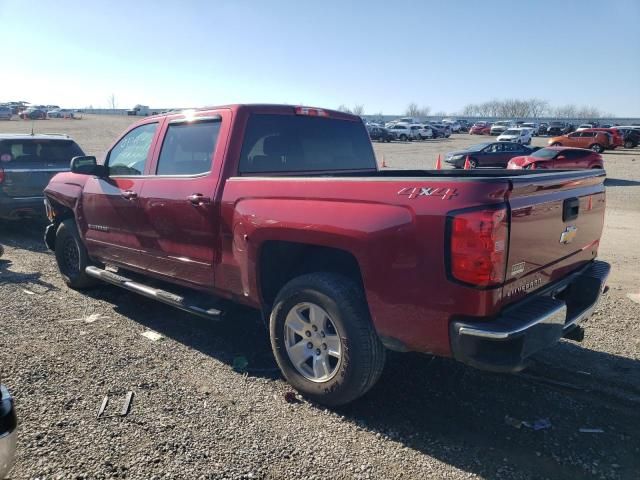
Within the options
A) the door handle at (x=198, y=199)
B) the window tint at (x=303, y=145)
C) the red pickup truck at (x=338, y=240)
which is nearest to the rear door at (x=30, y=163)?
the red pickup truck at (x=338, y=240)

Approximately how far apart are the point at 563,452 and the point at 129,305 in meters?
4.46

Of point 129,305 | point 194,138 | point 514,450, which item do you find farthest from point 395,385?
point 129,305

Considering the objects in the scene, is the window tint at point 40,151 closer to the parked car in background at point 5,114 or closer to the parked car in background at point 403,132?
the parked car in background at point 403,132

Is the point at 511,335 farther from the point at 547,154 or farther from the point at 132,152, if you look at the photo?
the point at 547,154

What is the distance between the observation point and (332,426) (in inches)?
133

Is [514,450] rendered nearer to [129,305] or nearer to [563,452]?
[563,452]

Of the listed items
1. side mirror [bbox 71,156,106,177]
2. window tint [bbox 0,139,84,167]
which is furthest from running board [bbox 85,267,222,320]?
window tint [bbox 0,139,84,167]

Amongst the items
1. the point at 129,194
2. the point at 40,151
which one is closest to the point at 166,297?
the point at 129,194

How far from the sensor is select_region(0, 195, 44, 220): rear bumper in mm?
8734

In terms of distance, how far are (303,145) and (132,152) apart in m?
1.83

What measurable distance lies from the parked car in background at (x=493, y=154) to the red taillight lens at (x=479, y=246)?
71.6 ft

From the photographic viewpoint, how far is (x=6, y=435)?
2.15m

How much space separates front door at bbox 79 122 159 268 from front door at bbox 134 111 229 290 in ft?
0.62

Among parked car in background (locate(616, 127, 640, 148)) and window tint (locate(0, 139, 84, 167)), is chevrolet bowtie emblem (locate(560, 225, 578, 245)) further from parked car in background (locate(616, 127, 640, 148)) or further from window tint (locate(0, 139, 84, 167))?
parked car in background (locate(616, 127, 640, 148))
